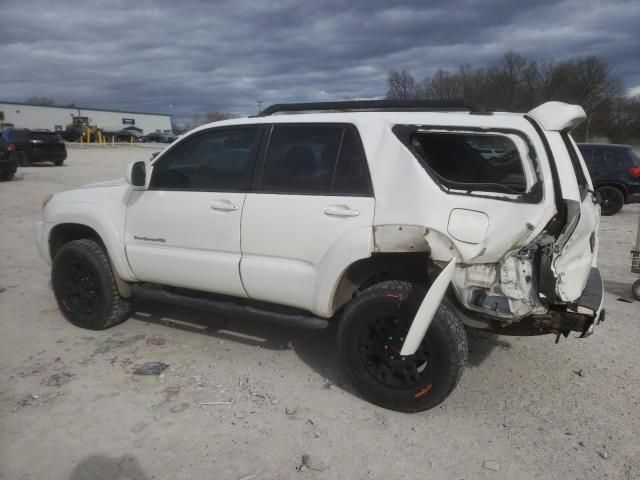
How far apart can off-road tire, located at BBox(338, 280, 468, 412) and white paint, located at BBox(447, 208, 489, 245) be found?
0.45 metres

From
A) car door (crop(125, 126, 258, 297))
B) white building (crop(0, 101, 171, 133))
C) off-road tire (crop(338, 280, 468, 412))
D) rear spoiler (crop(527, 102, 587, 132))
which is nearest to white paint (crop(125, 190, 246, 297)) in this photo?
car door (crop(125, 126, 258, 297))

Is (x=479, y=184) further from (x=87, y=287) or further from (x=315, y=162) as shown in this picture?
(x=87, y=287)

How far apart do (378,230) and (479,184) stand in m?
0.66

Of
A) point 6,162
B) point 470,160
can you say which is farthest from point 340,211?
point 6,162

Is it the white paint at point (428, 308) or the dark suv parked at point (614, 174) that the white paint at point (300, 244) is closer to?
the white paint at point (428, 308)

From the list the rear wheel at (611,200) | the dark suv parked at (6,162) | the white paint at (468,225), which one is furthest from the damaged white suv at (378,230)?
the dark suv parked at (6,162)

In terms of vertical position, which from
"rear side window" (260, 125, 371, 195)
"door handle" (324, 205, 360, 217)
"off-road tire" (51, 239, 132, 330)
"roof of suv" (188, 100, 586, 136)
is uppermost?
"roof of suv" (188, 100, 586, 136)

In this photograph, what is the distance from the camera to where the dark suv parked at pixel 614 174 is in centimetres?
1108

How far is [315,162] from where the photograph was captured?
348 cm

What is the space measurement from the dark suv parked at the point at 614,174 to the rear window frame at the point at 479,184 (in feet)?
31.6

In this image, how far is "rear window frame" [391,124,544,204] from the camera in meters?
2.84

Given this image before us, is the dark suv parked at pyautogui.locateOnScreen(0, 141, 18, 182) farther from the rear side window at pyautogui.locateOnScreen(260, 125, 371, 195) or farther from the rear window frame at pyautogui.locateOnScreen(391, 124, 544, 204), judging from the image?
the rear window frame at pyautogui.locateOnScreen(391, 124, 544, 204)

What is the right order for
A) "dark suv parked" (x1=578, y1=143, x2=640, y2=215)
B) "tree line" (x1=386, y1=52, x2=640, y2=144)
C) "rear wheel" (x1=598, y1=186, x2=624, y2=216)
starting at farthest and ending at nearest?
"tree line" (x1=386, y1=52, x2=640, y2=144) < "rear wheel" (x1=598, y1=186, x2=624, y2=216) < "dark suv parked" (x1=578, y1=143, x2=640, y2=215)

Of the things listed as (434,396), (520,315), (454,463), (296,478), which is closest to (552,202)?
(520,315)
